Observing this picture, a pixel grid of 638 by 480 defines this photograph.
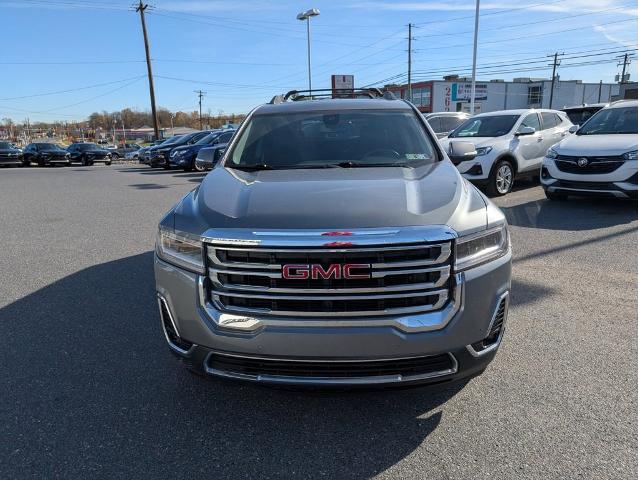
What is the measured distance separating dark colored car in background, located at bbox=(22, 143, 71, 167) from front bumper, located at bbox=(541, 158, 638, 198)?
95.5 feet

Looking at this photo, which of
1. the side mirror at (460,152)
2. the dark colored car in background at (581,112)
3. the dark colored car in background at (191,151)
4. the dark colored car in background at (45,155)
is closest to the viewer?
the side mirror at (460,152)

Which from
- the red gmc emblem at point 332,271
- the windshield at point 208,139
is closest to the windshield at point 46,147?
the windshield at point 208,139

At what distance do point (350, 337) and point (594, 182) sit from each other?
7.56 meters

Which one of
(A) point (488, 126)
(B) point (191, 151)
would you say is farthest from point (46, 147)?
(A) point (488, 126)

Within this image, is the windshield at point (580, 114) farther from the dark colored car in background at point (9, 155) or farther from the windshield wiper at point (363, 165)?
the dark colored car in background at point (9, 155)

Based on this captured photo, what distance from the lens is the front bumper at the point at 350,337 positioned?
2.34m

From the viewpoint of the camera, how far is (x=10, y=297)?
491 cm

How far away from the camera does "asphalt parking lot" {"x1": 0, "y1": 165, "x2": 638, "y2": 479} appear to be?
2443mm

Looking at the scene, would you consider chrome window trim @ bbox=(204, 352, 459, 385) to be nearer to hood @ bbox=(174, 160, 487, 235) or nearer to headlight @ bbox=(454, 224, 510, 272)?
headlight @ bbox=(454, 224, 510, 272)

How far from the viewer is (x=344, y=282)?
238 cm

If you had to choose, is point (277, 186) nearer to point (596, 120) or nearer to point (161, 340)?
point (161, 340)

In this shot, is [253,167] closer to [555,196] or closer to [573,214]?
[573,214]

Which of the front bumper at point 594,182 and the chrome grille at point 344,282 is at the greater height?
the chrome grille at point 344,282

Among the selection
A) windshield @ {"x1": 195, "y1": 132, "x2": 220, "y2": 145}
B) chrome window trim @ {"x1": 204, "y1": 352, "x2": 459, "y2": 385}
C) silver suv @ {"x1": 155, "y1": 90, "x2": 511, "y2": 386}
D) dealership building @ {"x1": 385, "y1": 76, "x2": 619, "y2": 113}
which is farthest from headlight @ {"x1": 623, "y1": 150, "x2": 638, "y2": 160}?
dealership building @ {"x1": 385, "y1": 76, "x2": 619, "y2": 113}
